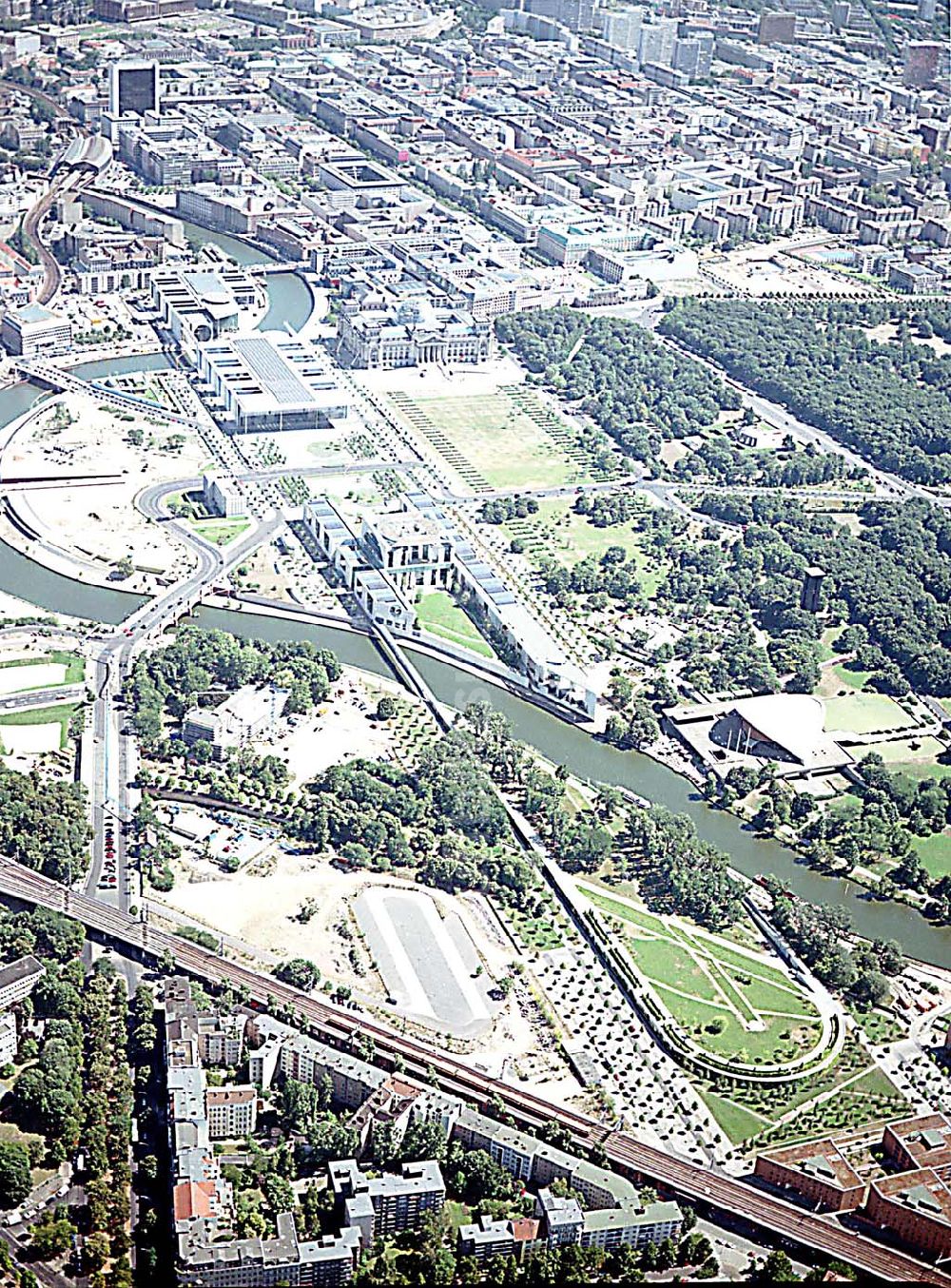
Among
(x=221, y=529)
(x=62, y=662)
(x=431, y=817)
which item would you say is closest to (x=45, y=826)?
(x=62, y=662)

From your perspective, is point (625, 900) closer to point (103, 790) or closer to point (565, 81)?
point (103, 790)

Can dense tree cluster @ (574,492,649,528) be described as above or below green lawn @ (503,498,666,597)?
above

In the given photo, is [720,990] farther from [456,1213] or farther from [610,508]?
[610,508]

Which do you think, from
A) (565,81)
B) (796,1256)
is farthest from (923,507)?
(565,81)

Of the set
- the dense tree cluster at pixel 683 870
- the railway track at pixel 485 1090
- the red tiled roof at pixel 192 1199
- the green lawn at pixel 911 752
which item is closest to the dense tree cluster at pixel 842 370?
the green lawn at pixel 911 752

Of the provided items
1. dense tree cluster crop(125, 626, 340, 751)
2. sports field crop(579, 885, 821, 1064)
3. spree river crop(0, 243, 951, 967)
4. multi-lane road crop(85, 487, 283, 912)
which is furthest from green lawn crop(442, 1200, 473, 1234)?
dense tree cluster crop(125, 626, 340, 751)

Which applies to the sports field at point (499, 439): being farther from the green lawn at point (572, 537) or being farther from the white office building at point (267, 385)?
the white office building at point (267, 385)

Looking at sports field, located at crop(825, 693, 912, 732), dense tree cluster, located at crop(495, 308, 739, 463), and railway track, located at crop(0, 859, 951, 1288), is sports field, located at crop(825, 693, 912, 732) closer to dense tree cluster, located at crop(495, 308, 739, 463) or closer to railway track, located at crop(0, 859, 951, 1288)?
dense tree cluster, located at crop(495, 308, 739, 463)
